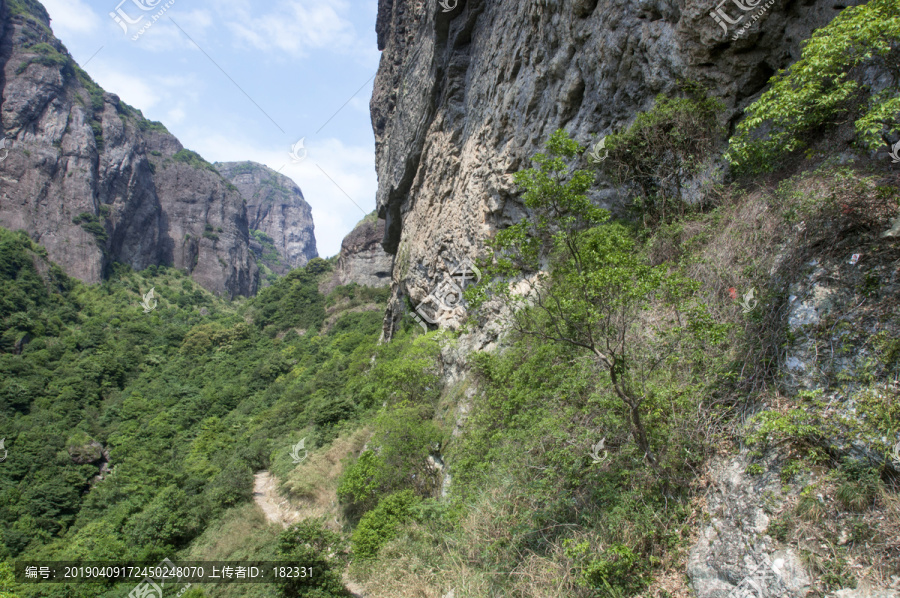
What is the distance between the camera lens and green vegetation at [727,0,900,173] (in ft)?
15.9

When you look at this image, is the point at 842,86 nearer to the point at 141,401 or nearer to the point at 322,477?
the point at 322,477

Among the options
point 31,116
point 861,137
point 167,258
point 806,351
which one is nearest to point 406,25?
point 861,137

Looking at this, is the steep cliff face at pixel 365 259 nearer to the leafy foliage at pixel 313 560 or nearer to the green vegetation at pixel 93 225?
the green vegetation at pixel 93 225

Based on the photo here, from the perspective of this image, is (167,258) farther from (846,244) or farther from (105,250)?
(846,244)

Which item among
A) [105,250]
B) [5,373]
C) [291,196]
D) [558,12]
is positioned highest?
[291,196]

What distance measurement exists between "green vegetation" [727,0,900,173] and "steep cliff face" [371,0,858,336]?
1.91 meters

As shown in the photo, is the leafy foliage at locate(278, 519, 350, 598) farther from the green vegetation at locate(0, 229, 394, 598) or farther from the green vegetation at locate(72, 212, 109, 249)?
the green vegetation at locate(72, 212, 109, 249)

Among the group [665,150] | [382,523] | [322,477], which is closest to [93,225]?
[322,477]

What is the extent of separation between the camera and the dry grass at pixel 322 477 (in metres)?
14.7

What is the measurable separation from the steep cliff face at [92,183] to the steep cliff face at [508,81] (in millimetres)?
53361

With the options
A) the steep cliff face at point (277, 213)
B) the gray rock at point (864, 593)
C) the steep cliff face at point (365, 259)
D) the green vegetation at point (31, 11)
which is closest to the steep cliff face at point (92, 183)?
the green vegetation at point (31, 11)

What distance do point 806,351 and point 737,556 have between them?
2.05 m

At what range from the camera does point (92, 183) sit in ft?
199

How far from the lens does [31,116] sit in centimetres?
5778
